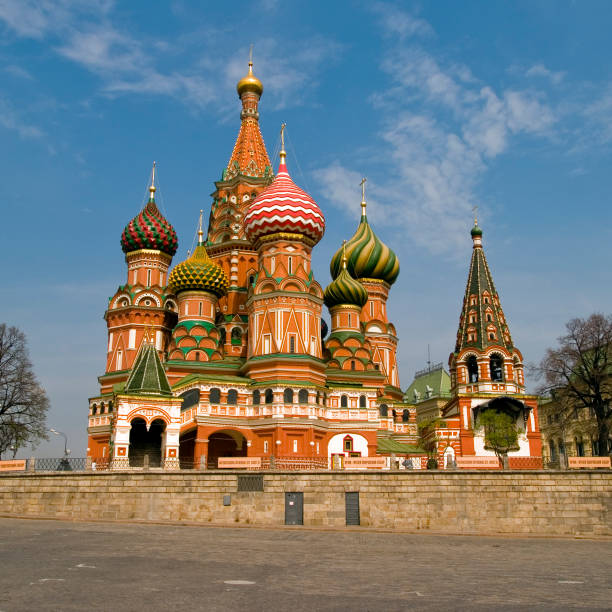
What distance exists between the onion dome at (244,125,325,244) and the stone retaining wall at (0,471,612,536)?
18.7 metres

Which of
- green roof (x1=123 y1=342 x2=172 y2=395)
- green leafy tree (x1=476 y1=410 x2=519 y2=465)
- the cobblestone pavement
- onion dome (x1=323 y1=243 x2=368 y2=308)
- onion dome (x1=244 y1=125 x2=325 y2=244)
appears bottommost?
the cobblestone pavement

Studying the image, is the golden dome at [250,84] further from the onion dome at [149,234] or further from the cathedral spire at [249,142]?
the onion dome at [149,234]

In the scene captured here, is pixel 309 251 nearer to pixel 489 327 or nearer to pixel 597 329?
pixel 489 327

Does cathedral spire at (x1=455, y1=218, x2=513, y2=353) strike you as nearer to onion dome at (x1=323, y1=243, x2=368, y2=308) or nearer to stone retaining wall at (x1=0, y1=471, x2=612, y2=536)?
onion dome at (x1=323, y1=243, x2=368, y2=308)

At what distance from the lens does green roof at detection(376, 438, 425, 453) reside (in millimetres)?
39562

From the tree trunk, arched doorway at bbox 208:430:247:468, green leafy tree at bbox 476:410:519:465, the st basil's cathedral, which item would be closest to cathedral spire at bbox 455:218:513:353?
the st basil's cathedral

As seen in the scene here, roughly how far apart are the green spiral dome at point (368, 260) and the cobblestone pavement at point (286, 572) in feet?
103

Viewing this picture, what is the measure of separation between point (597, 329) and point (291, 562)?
24.6 metres

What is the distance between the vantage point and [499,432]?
38.6 m

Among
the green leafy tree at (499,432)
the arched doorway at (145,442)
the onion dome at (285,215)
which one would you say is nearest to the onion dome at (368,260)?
the onion dome at (285,215)

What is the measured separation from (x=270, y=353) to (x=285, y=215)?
26.7ft

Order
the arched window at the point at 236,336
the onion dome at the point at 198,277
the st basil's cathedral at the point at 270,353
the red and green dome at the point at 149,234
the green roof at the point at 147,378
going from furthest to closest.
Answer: the red and green dome at the point at 149,234
the arched window at the point at 236,336
the onion dome at the point at 198,277
the st basil's cathedral at the point at 270,353
the green roof at the point at 147,378

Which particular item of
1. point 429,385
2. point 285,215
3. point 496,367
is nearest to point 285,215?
point 285,215

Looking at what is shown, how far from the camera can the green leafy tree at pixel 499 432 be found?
1517 inches
